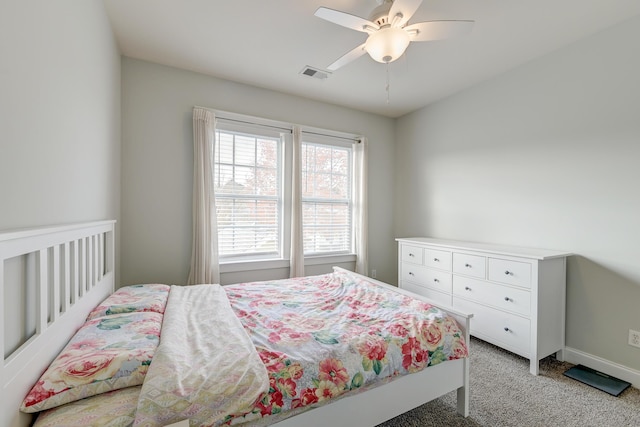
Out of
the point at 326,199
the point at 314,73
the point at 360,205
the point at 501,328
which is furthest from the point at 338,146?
the point at 501,328

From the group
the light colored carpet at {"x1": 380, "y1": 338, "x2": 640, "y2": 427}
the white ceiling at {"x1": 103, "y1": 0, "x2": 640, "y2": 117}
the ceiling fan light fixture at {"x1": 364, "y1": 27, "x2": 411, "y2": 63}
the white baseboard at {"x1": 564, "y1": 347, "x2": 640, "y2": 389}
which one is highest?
the white ceiling at {"x1": 103, "y1": 0, "x2": 640, "y2": 117}

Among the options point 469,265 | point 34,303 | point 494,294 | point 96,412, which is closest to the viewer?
point 96,412

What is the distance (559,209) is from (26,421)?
3.52m

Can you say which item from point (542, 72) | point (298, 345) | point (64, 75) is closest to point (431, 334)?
point (298, 345)

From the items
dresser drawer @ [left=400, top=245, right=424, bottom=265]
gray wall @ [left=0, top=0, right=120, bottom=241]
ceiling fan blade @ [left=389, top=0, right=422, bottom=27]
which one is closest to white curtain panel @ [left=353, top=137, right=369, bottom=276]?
dresser drawer @ [left=400, top=245, right=424, bottom=265]

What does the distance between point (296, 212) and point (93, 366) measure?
2514mm

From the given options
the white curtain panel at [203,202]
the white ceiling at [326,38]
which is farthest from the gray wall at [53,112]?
the white curtain panel at [203,202]

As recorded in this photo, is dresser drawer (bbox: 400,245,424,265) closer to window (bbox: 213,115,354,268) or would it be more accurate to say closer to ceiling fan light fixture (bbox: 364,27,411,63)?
window (bbox: 213,115,354,268)

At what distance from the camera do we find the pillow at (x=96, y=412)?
0.91 m

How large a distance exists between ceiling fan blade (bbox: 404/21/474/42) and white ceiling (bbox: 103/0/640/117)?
34cm

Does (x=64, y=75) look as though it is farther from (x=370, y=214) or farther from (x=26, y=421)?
(x=370, y=214)

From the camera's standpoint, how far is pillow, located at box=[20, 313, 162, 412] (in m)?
0.96

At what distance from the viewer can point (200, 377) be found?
107 cm

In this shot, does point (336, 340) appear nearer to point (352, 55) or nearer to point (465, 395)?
point (465, 395)
